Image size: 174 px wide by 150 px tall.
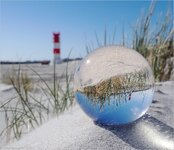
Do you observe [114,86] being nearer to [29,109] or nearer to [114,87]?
[114,87]

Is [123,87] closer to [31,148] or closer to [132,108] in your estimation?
[132,108]

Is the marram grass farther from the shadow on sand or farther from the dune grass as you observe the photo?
the dune grass

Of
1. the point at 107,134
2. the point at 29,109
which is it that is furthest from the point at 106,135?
the point at 29,109

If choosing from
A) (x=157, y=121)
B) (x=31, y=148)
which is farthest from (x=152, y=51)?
(x=31, y=148)

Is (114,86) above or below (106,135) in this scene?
above

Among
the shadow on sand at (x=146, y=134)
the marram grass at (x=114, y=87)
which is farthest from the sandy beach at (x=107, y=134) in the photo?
the marram grass at (x=114, y=87)

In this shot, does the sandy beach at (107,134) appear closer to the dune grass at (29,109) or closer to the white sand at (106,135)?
the white sand at (106,135)

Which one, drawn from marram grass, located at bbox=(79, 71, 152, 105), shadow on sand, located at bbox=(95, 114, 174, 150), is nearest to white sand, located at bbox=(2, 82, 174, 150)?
shadow on sand, located at bbox=(95, 114, 174, 150)
